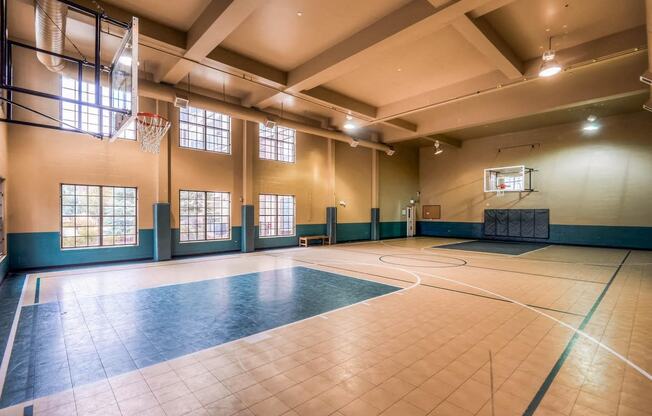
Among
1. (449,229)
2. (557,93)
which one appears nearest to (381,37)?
(557,93)

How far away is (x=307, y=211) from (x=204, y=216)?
4868 millimetres

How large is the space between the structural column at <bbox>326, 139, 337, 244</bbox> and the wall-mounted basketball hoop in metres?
8.34

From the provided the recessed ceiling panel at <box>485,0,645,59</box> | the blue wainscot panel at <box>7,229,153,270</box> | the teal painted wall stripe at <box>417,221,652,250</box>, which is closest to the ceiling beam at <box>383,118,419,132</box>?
the recessed ceiling panel at <box>485,0,645,59</box>

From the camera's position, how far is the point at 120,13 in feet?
20.9

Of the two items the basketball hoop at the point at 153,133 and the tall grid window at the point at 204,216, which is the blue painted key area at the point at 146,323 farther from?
the tall grid window at the point at 204,216

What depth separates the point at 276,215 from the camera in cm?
1377

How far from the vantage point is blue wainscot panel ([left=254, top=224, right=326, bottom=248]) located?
43.0 ft

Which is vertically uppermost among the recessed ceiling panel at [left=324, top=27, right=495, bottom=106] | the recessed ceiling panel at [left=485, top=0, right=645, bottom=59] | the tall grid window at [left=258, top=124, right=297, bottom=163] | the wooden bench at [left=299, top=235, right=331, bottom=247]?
the recessed ceiling panel at [left=485, top=0, right=645, bottom=59]

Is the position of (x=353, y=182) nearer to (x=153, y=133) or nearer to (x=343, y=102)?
(x=343, y=102)

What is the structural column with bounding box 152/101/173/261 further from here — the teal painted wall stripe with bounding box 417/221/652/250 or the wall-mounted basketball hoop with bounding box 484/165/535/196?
the teal painted wall stripe with bounding box 417/221/652/250

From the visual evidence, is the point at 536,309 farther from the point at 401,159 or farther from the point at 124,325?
the point at 401,159

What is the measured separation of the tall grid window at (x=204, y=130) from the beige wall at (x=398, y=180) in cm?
920

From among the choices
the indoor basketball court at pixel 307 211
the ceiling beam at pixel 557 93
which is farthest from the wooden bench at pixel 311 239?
the ceiling beam at pixel 557 93

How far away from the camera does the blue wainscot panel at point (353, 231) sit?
53.0 ft
